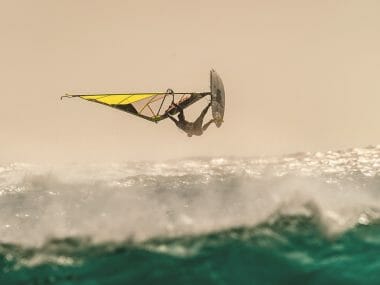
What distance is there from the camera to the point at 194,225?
15.6 meters

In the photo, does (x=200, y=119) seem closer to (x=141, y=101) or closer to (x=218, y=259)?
(x=141, y=101)

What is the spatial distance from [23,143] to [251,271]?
569 inches

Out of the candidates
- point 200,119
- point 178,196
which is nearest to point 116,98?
point 200,119

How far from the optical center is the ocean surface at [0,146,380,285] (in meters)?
13.7

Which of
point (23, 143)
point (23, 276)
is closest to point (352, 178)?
point (23, 276)

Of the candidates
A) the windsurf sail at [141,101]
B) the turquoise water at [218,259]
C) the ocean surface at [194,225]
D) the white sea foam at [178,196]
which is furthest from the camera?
the white sea foam at [178,196]

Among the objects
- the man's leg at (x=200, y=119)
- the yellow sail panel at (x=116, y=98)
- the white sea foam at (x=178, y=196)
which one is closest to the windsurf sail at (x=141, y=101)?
the yellow sail panel at (x=116, y=98)

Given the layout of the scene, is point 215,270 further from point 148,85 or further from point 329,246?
point 148,85

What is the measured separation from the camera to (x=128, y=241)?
1497 centimetres

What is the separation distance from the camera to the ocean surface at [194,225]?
44.9 feet

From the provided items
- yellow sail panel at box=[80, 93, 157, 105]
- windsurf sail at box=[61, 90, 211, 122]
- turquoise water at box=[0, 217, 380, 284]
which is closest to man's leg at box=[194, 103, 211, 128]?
windsurf sail at box=[61, 90, 211, 122]

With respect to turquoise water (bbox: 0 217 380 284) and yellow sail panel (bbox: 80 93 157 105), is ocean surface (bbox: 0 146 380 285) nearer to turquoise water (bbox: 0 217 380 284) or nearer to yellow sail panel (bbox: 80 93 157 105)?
turquoise water (bbox: 0 217 380 284)

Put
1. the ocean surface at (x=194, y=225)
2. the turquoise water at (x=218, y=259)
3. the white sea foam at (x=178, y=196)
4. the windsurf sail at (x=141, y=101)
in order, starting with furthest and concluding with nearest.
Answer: the white sea foam at (x=178, y=196), the ocean surface at (x=194, y=225), the turquoise water at (x=218, y=259), the windsurf sail at (x=141, y=101)

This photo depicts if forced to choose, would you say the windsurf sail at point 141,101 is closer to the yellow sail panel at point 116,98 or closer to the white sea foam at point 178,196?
the yellow sail panel at point 116,98
